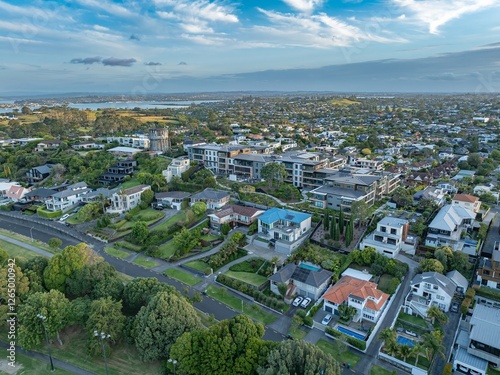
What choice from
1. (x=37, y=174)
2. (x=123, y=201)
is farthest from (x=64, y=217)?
(x=37, y=174)

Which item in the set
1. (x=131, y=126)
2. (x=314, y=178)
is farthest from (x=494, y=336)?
(x=131, y=126)

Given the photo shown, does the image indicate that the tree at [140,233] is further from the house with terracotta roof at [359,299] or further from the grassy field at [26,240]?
the house with terracotta roof at [359,299]

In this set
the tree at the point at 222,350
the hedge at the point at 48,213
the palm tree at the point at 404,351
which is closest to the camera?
the tree at the point at 222,350

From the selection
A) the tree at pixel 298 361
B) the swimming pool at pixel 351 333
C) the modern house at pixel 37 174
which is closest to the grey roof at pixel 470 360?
the swimming pool at pixel 351 333

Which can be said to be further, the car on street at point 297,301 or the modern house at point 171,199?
the modern house at point 171,199

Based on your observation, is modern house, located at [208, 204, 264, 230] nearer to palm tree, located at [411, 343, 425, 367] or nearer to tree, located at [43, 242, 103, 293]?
tree, located at [43, 242, 103, 293]

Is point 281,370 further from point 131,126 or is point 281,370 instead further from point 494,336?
point 131,126
